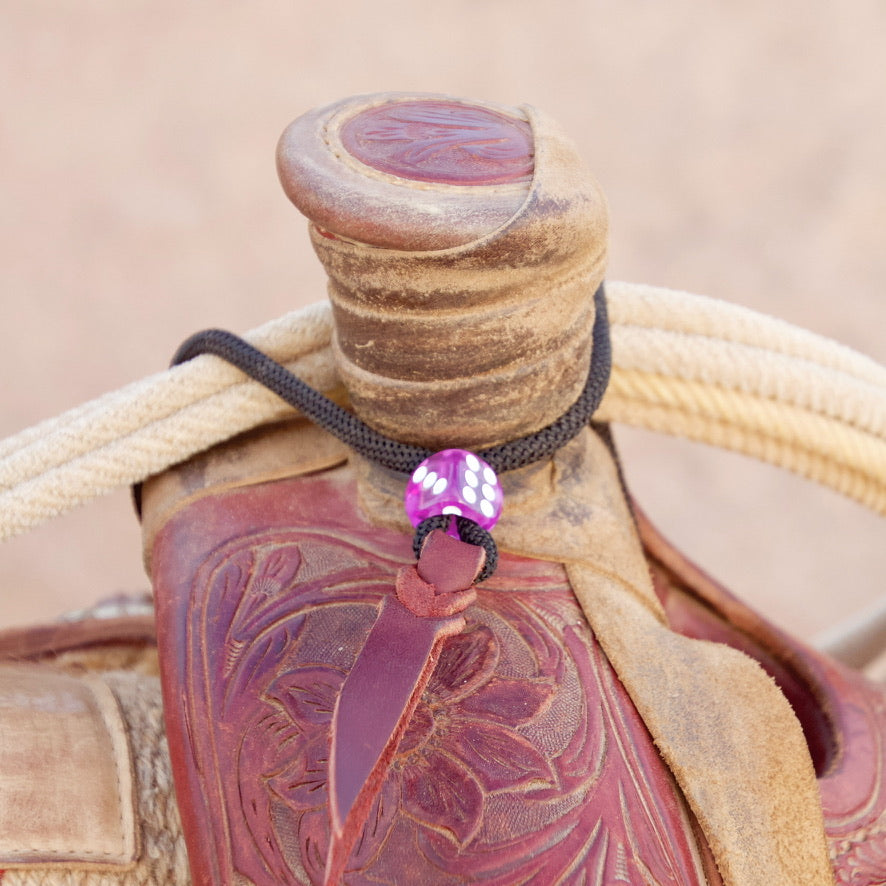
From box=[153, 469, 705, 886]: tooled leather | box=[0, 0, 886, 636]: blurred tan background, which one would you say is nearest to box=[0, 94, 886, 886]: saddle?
box=[153, 469, 705, 886]: tooled leather

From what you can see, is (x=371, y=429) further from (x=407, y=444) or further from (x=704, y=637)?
(x=704, y=637)

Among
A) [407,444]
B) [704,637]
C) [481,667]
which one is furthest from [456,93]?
[481,667]

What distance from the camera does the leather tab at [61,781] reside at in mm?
493

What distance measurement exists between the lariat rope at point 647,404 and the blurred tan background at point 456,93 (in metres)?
1.61

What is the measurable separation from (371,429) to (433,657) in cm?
17

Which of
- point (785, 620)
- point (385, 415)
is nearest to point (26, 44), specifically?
point (785, 620)

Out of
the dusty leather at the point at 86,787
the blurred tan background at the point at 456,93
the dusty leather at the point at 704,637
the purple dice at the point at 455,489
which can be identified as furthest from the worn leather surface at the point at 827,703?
the blurred tan background at the point at 456,93

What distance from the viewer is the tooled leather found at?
481 mm

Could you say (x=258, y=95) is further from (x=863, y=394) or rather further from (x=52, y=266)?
(x=863, y=394)

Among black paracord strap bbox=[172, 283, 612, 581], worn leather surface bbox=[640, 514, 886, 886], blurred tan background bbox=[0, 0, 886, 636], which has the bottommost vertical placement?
blurred tan background bbox=[0, 0, 886, 636]

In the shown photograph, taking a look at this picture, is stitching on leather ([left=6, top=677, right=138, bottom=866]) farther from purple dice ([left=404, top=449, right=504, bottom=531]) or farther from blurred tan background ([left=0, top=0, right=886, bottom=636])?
blurred tan background ([left=0, top=0, right=886, bottom=636])

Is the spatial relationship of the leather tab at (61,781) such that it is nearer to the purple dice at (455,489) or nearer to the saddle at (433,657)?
the saddle at (433,657)

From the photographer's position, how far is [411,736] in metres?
0.51

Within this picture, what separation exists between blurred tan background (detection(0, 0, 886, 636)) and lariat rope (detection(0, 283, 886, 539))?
1606 millimetres
